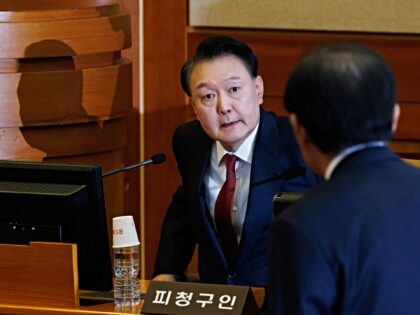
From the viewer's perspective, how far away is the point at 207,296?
89.0 inches

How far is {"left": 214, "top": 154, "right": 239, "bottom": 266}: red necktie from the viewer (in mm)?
2740

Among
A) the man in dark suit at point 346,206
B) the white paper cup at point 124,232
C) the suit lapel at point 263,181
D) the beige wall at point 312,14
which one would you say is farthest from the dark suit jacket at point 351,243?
the beige wall at point 312,14

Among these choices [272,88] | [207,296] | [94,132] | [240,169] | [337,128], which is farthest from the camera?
[272,88]

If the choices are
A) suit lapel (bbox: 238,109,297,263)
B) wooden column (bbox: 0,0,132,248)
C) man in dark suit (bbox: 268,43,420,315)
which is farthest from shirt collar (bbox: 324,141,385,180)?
wooden column (bbox: 0,0,132,248)

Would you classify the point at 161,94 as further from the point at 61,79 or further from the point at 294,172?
the point at 294,172

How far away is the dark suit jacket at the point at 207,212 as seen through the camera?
8.80 feet

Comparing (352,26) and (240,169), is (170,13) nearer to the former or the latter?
(352,26)

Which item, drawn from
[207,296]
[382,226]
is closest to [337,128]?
[382,226]

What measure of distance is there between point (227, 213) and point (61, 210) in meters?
0.54

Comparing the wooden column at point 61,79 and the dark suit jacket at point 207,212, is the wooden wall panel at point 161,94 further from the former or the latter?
the dark suit jacket at point 207,212

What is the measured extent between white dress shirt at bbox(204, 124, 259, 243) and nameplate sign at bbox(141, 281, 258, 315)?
1.54ft

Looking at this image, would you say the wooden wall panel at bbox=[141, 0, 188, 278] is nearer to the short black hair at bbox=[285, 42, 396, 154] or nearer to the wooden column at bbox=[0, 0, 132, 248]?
the wooden column at bbox=[0, 0, 132, 248]

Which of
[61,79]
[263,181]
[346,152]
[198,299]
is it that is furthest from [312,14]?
[346,152]

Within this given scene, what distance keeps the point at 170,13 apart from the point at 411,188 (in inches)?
110
